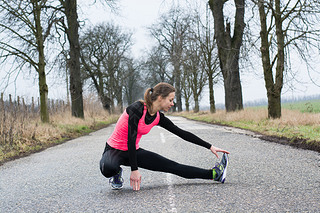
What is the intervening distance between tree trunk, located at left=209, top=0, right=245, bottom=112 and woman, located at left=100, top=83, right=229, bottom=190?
15.0 metres

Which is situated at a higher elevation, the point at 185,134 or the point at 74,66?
the point at 74,66

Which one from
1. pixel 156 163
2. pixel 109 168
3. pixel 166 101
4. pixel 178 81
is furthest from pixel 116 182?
pixel 178 81

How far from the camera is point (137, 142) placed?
3879mm

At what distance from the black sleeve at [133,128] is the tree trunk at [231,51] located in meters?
15.4

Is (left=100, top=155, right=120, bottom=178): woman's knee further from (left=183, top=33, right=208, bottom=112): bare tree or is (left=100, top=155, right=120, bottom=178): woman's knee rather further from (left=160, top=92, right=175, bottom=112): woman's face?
(left=183, top=33, right=208, bottom=112): bare tree

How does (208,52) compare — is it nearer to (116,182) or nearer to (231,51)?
(231,51)

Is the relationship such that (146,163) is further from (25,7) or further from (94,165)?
(25,7)

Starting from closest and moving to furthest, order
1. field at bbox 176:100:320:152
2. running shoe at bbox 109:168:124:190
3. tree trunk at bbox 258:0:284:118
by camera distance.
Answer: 1. running shoe at bbox 109:168:124:190
2. field at bbox 176:100:320:152
3. tree trunk at bbox 258:0:284:118

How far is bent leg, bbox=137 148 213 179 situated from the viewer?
3.88 meters

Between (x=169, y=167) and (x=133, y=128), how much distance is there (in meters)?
0.84

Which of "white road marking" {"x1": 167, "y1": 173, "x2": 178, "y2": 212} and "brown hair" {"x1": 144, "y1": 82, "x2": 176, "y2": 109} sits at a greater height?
"brown hair" {"x1": 144, "y1": 82, "x2": 176, "y2": 109}

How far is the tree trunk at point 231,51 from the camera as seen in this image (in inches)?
727

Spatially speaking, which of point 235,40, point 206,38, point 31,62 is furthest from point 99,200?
point 206,38

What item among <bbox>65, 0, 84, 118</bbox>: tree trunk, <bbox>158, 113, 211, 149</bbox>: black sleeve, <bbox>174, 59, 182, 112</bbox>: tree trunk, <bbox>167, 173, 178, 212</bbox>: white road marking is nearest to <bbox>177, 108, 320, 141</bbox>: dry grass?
<bbox>158, 113, 211, 149</bbox>: black sleeve
